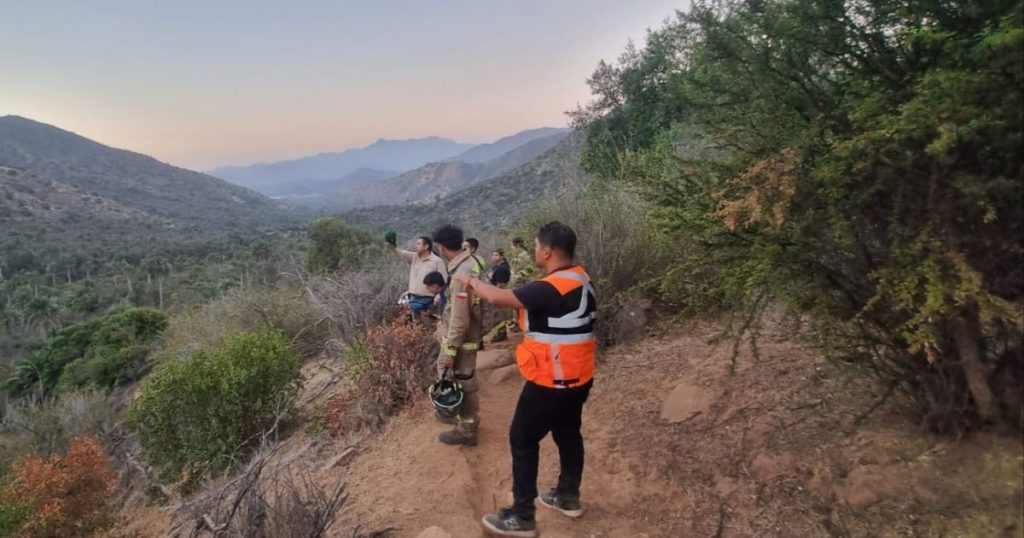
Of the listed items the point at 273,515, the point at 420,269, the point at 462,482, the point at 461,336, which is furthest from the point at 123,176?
the point at 273,515

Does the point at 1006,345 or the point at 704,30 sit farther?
the point at 704,30

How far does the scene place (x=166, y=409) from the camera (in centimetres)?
684

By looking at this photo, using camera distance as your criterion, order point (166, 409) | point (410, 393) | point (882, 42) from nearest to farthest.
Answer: point (882, 42) → point (410, 393) → point (166, 409)

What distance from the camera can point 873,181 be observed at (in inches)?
103

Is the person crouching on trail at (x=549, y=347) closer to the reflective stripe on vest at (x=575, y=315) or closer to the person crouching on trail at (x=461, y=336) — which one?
the reflective stripe on vest at (x=575, y=315)

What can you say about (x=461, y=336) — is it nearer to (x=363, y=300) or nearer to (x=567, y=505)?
(x=567, y=505)

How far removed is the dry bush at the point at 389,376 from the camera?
237 inches

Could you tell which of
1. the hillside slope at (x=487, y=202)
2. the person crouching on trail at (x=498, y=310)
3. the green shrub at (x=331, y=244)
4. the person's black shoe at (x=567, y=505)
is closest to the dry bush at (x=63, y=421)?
the green shrub at (x=331, y=244)

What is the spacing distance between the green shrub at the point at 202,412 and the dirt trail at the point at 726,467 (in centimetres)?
261

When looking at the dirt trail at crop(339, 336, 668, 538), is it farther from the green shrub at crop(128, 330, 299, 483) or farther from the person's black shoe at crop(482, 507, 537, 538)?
the green shrub at crop(128, 330, 299, 483)

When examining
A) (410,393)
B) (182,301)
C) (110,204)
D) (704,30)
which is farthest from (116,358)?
(110,204)

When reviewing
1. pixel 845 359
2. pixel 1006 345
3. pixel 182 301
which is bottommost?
pixel 182 301

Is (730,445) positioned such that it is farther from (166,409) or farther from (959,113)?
(166,409)

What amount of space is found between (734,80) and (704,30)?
33 centimetres
